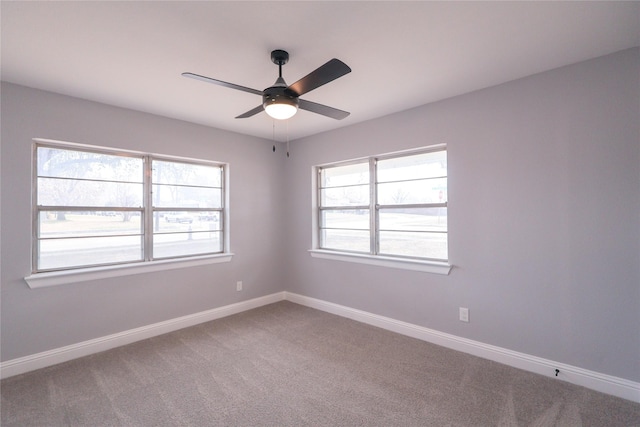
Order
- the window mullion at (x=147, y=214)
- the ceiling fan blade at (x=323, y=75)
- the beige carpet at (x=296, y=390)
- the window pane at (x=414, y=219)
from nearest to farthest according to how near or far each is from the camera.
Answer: the ceiling fan blade at (x=323, y=75), the beige carpet at (x=296, y=390), the window pane at (x=414, y=219), the window mullion at (x=147, y=214)

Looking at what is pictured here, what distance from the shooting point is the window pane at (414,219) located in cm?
315

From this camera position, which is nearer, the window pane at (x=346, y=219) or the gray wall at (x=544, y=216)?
the gray wall at (x=544, y=216)

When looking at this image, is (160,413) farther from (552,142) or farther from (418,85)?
(552,142)

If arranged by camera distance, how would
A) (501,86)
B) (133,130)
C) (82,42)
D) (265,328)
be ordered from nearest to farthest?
(82,42) < (501,86) < (133,130) < (265,328)

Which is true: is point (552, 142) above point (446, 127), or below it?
below

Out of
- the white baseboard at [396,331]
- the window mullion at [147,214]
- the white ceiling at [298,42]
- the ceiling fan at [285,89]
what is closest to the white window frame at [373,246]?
the white baseboard at [396,331]

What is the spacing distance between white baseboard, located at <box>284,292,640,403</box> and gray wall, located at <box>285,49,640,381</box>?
0.20 feet

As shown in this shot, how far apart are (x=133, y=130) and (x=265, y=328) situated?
2715 millimetres

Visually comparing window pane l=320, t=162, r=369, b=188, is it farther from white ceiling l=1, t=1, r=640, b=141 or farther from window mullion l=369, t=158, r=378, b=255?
white ceiling l=1, t=1, r=640, b=141

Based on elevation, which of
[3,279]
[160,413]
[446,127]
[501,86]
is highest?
[501,86]

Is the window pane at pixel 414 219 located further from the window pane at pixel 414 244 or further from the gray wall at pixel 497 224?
the gray wall at pixel 497 224

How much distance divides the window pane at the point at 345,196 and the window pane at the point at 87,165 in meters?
2.39

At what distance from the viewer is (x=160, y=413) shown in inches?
79.8

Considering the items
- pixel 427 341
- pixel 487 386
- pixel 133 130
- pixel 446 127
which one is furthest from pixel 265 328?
pixel 446 127
